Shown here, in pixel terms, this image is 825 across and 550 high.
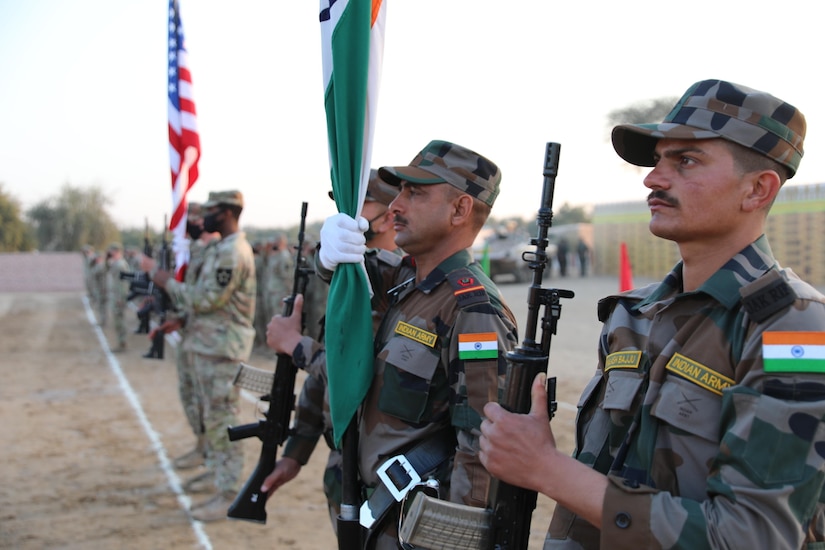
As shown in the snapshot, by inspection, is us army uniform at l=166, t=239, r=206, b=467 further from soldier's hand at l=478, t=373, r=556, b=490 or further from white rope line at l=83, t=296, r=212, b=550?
soldier's hand at l=478, t=373, r=556, b=490

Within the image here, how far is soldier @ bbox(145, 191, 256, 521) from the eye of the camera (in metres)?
5.24

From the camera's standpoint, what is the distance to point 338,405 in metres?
2.46

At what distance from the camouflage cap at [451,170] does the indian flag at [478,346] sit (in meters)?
0.63

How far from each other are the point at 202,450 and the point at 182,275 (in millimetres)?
1584

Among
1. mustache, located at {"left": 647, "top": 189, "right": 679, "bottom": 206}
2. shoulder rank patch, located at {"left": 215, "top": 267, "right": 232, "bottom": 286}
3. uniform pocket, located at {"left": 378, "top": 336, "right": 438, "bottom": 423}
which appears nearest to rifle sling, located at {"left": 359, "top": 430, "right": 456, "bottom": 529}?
uniform pocket, located at {"left": 378, "top": 336, "right": 438, "bottom": 423}

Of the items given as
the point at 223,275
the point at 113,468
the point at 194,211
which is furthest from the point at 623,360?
the point at 194,211

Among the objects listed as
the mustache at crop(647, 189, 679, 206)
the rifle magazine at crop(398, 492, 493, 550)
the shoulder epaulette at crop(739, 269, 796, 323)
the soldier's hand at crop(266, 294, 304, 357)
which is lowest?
the rifle magazine at crop(398, 492, 493, 550)

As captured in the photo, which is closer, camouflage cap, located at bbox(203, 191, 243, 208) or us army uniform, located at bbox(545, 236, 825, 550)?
us army uniform, located at bbox(545, 236, 825, 550)

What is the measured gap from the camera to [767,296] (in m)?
1.42

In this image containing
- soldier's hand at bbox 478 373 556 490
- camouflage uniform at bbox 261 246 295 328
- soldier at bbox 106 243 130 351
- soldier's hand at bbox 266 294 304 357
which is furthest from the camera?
soldier at bbox 106 243 130 351

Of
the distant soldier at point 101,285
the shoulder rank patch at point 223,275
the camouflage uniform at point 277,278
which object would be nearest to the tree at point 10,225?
the distant soldier at point 101,285

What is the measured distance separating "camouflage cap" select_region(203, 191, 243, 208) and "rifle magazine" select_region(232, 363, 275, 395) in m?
2.17

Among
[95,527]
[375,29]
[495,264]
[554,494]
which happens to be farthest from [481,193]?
[495,264]

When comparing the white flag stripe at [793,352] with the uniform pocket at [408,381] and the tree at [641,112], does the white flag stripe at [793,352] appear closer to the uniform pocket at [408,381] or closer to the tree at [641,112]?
the uniform pocket at [408,381]
